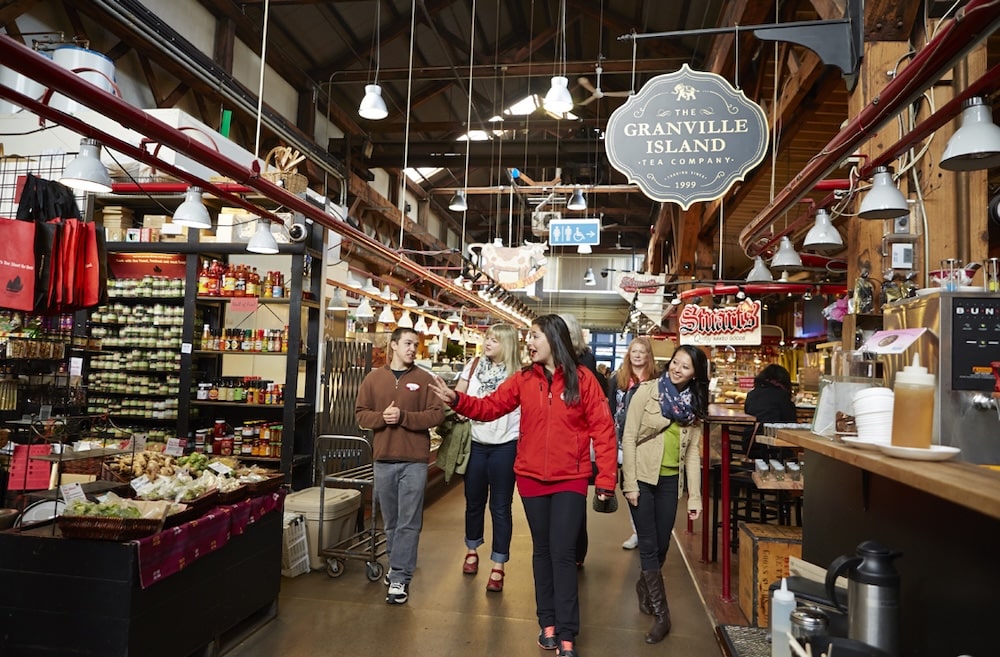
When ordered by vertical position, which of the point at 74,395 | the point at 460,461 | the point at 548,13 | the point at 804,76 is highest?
the point at 548,13

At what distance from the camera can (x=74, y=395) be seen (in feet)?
17.7

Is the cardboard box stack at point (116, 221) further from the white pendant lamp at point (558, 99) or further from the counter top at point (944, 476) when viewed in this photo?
the counter top at point (944, 476)

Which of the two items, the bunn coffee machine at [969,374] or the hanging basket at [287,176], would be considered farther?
the hanging basket at [287,176]

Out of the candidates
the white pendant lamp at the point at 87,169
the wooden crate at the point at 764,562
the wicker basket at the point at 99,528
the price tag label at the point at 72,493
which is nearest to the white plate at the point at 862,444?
the wooden crate at the point at 764,562

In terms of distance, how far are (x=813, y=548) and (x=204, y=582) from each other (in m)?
2.66

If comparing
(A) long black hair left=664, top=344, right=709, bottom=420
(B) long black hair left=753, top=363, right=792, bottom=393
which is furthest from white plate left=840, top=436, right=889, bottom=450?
(B) long black hair left=753, top=363, right=792, bottom=393

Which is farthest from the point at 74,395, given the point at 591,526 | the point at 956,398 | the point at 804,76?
the point at 804,76

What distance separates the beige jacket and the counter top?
1.93 m

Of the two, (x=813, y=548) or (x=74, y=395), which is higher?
(x=74, y=395)

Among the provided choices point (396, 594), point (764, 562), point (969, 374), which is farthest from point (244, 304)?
point (969, 374)

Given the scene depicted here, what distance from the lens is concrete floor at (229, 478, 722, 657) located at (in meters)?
3.61

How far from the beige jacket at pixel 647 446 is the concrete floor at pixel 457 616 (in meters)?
0.79

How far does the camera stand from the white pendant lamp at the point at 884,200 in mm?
3111

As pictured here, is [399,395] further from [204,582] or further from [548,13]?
[548,13]
